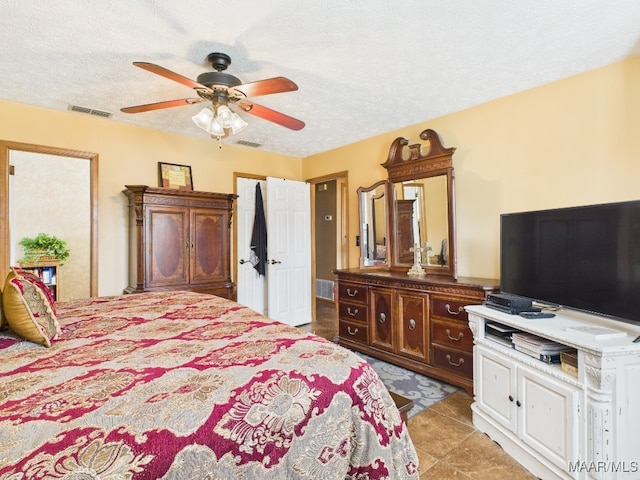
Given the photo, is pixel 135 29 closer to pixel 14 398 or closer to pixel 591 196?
pixel 14 398

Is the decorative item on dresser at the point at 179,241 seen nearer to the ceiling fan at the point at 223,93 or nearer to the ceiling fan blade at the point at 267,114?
the ceiling fan at the point at 223,93

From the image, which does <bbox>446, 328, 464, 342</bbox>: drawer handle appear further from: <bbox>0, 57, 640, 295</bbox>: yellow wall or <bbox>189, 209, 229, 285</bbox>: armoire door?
<bbox>189, 209, 229, 285</bbox>: armoire door

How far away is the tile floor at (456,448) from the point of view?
5.73 ft

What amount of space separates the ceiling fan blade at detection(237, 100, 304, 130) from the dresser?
1667 mm

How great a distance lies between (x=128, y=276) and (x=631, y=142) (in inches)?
179

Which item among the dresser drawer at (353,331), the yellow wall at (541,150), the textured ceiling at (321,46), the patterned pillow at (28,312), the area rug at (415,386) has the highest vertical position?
the textured ceiling at (321,46)

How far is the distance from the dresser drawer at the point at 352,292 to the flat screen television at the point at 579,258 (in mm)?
1395

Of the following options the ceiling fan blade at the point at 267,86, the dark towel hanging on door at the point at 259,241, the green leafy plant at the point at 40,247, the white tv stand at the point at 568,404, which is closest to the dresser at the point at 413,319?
the white tv stand at the point at 568,404

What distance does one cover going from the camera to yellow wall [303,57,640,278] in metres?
2.23

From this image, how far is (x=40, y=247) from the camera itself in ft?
12.6

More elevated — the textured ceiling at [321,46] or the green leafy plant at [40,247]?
the textured ceiling at [321,46]

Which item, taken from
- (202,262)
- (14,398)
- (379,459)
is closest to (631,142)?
(379,459)

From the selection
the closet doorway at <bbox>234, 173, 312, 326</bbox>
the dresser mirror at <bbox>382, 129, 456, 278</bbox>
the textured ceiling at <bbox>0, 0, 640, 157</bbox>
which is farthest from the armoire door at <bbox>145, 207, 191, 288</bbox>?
the dresser mirror at <bbox>382, 129, 456, 278</bbox>

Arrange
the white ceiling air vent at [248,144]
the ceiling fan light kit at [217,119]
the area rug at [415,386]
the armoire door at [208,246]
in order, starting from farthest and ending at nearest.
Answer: the white ceiling air vent at [248,144]
the armoire door at [208,246]
the area rug at [415,386]
the ceiling fan light kit at [217,119]
